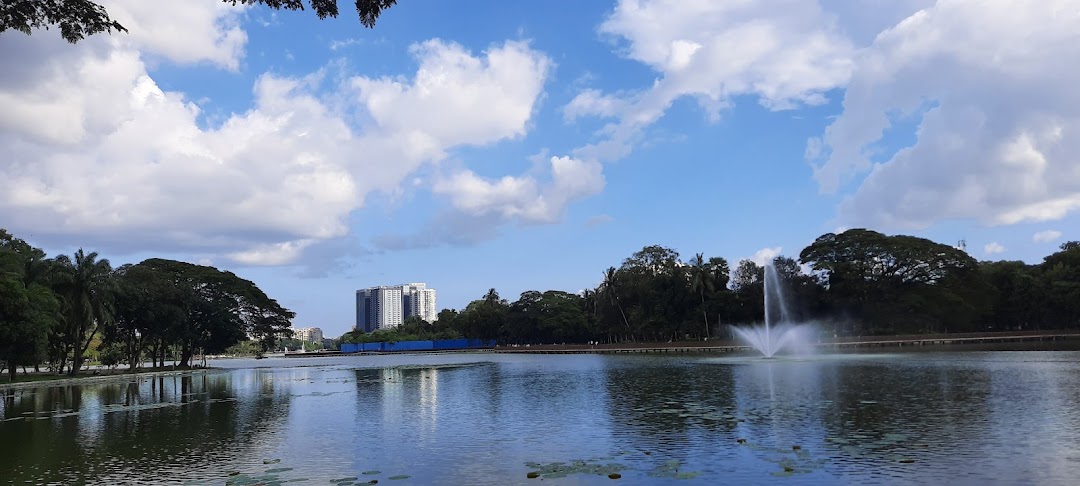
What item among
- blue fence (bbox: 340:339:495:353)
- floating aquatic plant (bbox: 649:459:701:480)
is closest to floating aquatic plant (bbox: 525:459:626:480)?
floating aquatic plant (bbox: 649:459:701:480)

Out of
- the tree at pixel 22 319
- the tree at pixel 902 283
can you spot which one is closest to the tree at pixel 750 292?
the tree at pixel 902 283

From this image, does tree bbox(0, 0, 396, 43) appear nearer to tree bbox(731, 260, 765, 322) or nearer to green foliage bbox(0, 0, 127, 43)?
green foliage bbox(0, 0, 127, 43)

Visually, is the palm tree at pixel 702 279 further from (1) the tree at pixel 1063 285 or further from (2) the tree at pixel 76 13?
(2) the tree at pixel 76 13

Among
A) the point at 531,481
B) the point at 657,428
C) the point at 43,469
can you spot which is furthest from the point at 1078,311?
the point at 43,469

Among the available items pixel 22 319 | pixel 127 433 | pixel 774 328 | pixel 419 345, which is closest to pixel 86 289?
pixel 22 319

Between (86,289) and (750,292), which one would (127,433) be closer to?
(86,289)

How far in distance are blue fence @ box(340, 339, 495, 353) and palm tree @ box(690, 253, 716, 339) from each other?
223ft

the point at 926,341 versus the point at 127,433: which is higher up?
the point at 127,433

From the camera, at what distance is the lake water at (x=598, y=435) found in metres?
14.7

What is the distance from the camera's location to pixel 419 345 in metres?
170

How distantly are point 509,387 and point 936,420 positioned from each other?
23.9 metres

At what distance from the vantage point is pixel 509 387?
130 ft

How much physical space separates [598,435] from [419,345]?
154555 millimetres

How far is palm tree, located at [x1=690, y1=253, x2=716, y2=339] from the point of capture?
97188 mm
